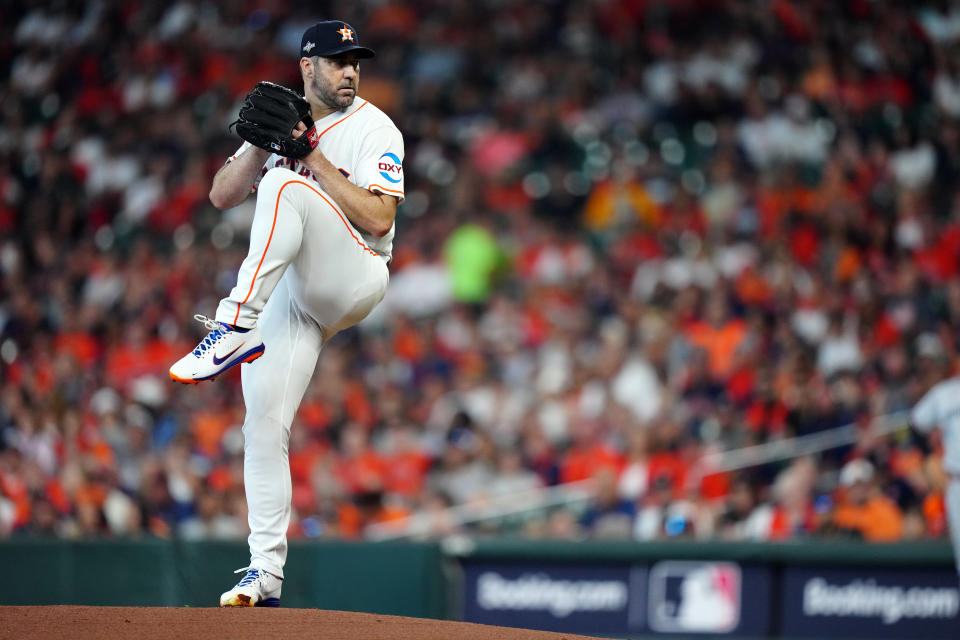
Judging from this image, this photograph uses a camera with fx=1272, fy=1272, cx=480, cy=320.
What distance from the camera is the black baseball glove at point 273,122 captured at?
383 centimetres

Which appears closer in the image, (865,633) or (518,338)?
(865,633)

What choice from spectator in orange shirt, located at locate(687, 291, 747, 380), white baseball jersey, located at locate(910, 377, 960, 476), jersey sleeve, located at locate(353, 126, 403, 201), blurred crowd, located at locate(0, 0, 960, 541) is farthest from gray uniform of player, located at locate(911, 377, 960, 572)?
jersey sleeve, located at locate(353, 126, 403, 201)

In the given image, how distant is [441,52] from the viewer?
1226 centimetres

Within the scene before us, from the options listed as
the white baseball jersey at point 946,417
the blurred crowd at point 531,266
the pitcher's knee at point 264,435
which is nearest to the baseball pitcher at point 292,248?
the pitcher's knee at point 264,435

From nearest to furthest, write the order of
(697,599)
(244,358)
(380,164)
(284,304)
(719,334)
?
(244,358) → (380,164) → (284,304) → (697,599) → (719,334)

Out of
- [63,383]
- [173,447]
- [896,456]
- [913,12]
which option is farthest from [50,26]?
[896,456]

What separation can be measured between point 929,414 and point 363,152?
408cm

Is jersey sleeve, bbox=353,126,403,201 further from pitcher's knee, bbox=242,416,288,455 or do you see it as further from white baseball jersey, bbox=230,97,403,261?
pitcher's knee, bbox=242,416,288,455

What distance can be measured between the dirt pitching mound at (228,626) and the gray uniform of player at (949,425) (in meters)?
3.46

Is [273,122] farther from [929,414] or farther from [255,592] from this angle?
[929,414]

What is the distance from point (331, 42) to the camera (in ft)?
13.4

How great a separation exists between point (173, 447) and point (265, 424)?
197 inches

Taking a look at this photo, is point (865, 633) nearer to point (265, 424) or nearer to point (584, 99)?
point (265, 424)

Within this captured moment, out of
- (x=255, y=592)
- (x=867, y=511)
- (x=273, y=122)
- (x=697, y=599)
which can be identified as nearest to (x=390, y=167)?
(x=273, y=122)
